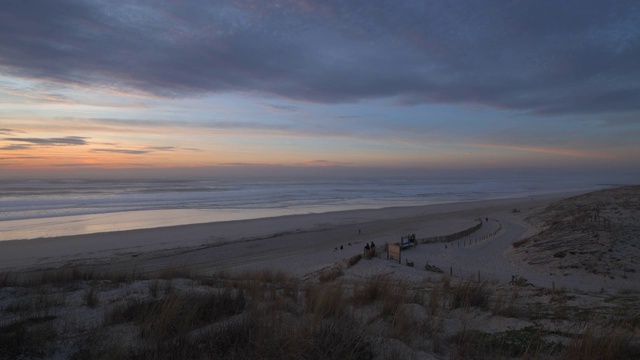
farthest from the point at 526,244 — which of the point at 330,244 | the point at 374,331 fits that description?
the point at 374,331

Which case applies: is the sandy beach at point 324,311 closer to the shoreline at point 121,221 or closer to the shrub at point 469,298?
the shrub at point 469,298

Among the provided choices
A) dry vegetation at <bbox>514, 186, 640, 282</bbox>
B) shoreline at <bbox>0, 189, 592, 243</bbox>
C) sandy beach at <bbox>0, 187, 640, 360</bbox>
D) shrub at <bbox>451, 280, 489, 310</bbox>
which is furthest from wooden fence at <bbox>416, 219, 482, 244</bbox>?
shrub at <bbox>451, 280, 489, 310</bbox>

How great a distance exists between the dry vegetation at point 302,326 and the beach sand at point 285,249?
788 cm

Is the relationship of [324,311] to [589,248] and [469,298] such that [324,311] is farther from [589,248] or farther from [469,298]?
[589,248]

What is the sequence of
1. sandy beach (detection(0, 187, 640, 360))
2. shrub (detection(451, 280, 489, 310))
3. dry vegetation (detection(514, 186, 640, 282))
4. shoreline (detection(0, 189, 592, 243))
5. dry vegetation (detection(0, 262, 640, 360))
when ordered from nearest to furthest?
dry vegetation (detection(0, 262, 640, 360)), sandy beach (detection(0, 187, 640, 360)), shrub (detection(451, 280, 489, 310)), dry vegetation (detection(514, 186, 640, 282)), shoreline (detection(0, 189, 592, 243))

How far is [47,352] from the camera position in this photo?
410 centimetres

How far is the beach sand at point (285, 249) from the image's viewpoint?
55.4 ft

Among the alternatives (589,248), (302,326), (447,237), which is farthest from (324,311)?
(447,237)

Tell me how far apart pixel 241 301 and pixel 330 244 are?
1877cm

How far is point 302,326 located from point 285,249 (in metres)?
18.5

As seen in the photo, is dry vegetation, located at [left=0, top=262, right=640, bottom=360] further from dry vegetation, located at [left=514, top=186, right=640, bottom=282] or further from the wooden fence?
the wooden fence

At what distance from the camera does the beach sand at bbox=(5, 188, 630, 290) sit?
664 inches

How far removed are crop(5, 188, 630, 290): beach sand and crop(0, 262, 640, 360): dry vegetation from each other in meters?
7.88

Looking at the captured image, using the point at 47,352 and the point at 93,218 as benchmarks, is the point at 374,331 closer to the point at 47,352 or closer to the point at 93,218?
the point at 47,352
